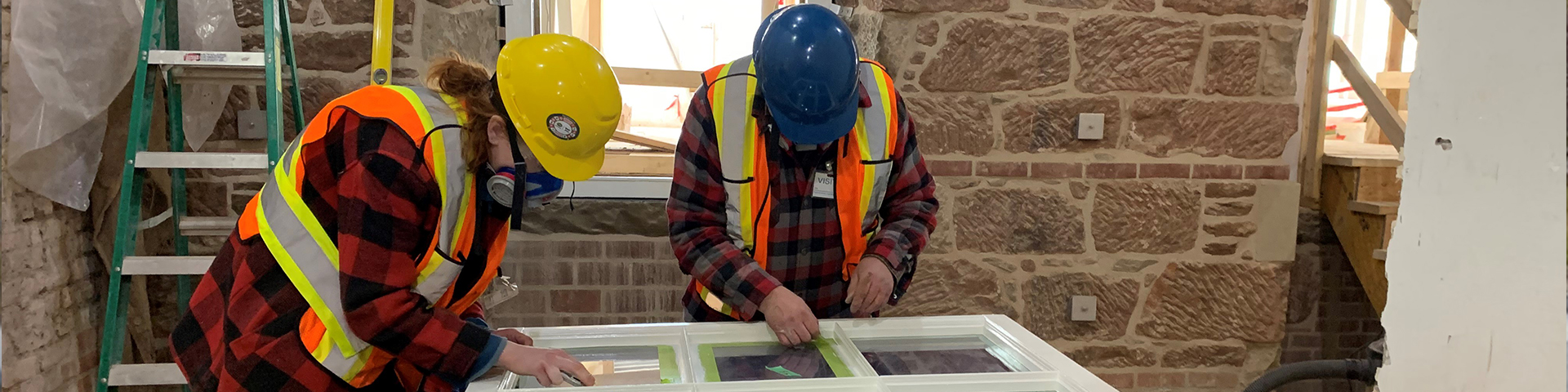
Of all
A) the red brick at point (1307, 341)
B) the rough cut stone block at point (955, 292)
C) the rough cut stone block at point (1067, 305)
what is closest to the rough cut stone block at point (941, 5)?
the rough cut stone block at point (955, 292)

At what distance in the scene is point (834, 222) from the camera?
1.73m

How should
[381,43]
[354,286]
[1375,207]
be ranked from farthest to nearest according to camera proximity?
[1375,207]
[381,43]
[354,286]

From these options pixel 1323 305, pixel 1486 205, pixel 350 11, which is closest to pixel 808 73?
pixel 1486 205

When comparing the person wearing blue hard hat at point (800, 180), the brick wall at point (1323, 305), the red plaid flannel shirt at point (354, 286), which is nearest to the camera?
the red plaid flannel shirt at point (354, 286)

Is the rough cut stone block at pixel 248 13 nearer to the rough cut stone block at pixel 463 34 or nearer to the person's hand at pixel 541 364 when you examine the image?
the rough cut stone block at pixel 463 34

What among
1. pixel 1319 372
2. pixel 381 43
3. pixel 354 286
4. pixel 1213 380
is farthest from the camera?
pixel 1213 380

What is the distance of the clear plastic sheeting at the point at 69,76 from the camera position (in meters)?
2.02

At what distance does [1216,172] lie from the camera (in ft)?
9.51

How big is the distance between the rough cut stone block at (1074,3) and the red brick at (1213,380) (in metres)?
1.36

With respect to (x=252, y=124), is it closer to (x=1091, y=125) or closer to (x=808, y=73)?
(x=808, y=73)

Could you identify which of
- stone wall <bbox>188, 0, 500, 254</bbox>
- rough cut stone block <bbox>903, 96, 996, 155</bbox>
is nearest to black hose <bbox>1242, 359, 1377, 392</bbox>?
rough cut stone block <bbox>903, 96, 996, 155</bbox>

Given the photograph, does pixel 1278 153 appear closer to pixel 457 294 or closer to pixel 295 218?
pixel 457 294

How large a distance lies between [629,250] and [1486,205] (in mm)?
2611

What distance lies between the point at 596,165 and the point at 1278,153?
8.33ft
